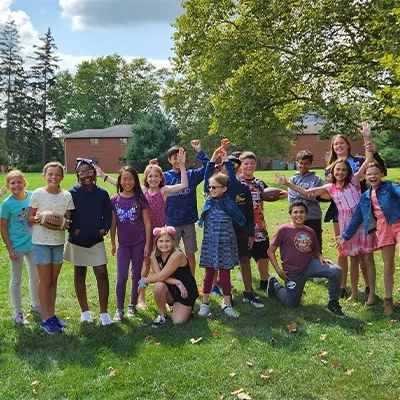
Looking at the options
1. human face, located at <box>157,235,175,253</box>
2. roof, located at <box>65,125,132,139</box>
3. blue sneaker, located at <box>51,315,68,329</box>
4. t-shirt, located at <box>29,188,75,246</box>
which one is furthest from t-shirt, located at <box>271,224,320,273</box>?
roof, located at <box>65,125,132,139</box>

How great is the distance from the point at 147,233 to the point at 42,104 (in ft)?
248

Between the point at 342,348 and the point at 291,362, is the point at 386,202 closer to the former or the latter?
the point at 342,348

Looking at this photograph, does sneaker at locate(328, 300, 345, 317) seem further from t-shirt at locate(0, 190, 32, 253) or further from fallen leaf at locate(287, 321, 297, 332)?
t-shirt at locate(0, 190, 32, 253)

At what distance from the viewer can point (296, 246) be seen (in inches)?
251

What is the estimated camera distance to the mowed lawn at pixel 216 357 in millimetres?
4180

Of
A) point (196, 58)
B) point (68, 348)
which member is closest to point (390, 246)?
point (68, 348)

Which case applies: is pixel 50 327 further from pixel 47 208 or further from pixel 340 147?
pixel 340 147

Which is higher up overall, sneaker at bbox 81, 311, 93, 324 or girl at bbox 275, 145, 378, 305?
girl at bbox 275, 145, 378, 305

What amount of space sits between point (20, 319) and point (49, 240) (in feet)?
4.18

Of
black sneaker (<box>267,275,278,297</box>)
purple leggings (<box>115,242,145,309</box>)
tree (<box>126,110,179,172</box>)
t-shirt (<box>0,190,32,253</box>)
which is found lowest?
black sneaker (<box>267,275,278,297</box>)

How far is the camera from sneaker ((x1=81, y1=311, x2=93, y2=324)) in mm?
5938

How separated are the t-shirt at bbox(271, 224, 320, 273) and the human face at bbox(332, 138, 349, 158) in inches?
51.7

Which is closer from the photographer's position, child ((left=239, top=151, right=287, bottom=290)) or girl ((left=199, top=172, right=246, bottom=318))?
girl ((left=199, top=172, right=246, bottom=318))

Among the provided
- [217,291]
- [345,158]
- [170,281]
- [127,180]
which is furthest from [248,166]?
[170,281]
